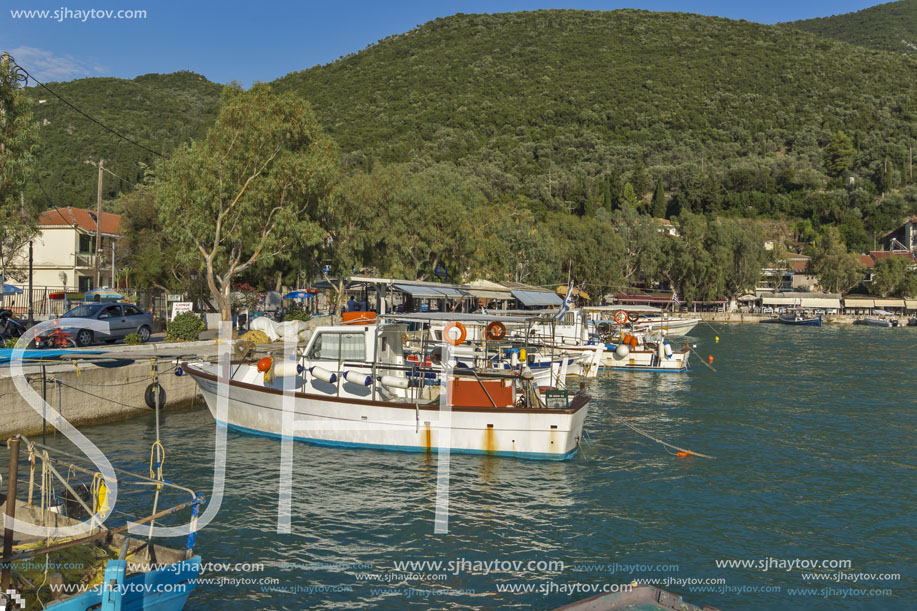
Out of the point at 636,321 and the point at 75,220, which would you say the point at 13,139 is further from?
the point at 636,321

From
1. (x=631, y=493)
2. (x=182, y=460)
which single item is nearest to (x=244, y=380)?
(x=182, y=460)

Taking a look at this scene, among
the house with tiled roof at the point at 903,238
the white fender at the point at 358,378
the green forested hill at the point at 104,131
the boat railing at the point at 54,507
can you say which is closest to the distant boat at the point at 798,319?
the house with tiled roof at the point at 903,238

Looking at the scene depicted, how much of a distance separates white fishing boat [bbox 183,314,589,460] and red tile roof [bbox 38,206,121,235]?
38590mm

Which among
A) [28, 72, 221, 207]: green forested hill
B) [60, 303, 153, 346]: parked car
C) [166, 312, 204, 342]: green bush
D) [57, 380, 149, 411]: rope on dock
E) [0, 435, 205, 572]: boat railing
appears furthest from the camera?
[28, 72, 221, 207]: green forested hill

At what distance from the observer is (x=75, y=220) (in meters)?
52.3

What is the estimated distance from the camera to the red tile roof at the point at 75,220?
5206 centimetres

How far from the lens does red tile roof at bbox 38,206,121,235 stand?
5206 centimetres

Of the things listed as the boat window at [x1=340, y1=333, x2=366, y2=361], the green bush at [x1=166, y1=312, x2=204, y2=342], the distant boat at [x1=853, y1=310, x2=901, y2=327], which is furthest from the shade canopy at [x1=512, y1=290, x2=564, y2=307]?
the distant boat at [x1=853, y1=310, x2=901, y2=327]

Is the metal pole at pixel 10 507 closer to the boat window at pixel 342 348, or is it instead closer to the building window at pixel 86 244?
the boat window at pixel 342 348

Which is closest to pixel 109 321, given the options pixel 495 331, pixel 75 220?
pixel 495 331

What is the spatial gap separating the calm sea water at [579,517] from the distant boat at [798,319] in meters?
77.8

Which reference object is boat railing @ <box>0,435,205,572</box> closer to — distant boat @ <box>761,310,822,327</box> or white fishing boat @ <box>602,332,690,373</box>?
white fishing boat @ <box>602,332,690,373</box>

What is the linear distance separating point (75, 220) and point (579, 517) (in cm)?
5061

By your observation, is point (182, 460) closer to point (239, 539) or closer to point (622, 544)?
point (239, 539)
